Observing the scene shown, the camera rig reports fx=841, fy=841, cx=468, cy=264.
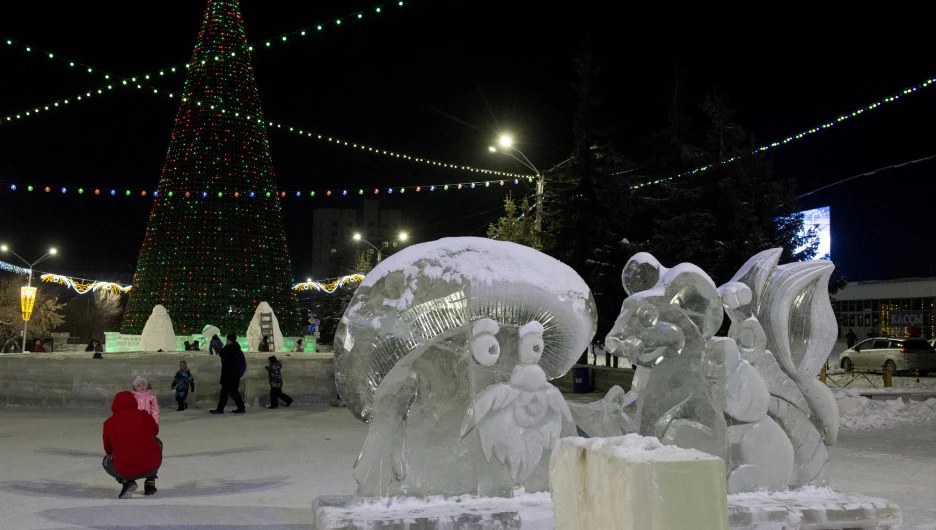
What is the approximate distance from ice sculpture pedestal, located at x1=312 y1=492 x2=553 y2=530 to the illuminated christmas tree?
21630mm

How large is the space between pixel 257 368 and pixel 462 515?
13.3m

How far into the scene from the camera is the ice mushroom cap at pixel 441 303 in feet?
20.2

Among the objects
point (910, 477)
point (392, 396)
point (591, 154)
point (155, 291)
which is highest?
point (591, 154)

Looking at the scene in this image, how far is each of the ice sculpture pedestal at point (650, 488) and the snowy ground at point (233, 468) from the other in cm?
445

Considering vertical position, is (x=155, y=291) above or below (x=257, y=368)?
above

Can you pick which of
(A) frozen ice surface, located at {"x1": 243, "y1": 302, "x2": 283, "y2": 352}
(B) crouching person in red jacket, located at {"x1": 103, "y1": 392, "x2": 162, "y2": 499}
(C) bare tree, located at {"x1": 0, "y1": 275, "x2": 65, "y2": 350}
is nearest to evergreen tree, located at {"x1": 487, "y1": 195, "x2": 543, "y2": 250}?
(A) frozen ice surface, located at {"x1": 243, "y1": 302, "x2": 283, "y2": 352}

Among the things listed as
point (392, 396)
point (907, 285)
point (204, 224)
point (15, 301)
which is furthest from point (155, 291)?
point (907, 285)

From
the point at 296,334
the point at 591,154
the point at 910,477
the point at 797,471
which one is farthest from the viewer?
the point at 296,334

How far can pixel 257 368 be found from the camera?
18.2 meters

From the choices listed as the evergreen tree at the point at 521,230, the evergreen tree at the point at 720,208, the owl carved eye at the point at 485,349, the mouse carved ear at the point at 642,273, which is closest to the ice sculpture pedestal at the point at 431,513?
the owl carved eye at the point at 485,349

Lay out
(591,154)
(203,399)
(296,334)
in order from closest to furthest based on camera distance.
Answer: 1. (203,399)
2. (591,154)
3. (296,334)

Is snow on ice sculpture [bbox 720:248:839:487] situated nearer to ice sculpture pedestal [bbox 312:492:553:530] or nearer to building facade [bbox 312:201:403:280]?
ice sculpture pedestal [bbox 312:492:553:530]

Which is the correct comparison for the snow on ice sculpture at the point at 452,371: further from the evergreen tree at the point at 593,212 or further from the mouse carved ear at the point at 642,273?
the evergreen tree at the point at 593,212

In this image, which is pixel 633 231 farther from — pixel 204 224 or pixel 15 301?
pixel 15 301
